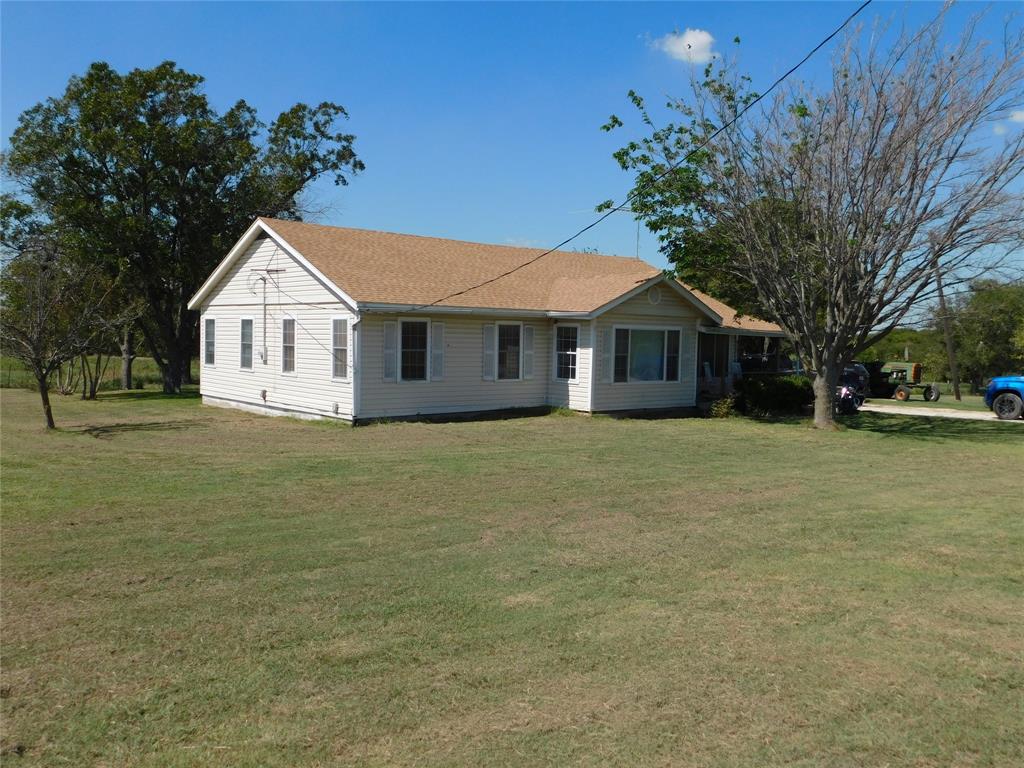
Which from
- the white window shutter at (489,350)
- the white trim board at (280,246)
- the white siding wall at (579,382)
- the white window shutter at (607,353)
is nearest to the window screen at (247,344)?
the white trim board at (280,246)

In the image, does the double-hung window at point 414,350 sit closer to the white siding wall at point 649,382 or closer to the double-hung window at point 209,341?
the white siding wall at point 649,382

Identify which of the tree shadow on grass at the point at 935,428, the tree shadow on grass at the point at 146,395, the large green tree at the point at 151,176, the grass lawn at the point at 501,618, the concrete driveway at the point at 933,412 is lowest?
the grass lawn at the point at 501,618

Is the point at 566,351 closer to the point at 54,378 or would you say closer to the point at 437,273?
the point at 437,273

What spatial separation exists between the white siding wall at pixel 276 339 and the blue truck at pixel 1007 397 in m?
19.8

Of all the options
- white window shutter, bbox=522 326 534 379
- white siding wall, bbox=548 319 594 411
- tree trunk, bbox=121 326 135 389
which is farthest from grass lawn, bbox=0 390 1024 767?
tree trunk, bbox=121 326 135 389

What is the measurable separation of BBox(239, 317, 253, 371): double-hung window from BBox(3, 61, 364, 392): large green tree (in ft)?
23.8

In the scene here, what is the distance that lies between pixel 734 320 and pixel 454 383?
1080cm

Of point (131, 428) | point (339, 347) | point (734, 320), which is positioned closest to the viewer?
point (131, 428)

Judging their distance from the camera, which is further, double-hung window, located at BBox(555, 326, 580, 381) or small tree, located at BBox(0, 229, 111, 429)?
double-hung window, located at BBox(555, 326, 580, 381)

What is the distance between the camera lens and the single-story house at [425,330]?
18.4 metres

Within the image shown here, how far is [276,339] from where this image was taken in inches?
819

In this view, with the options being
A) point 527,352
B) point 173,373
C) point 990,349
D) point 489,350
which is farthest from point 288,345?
point 990,349

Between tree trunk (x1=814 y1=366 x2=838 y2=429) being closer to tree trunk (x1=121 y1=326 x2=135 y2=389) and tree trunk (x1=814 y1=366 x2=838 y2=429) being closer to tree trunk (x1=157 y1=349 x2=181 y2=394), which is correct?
tree trunk (x1=157 y1=349 x2=181 y2=394)

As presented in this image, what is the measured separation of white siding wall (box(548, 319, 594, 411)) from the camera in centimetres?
2056
